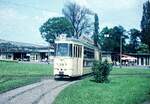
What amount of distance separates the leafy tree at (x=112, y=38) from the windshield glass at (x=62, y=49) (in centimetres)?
9623

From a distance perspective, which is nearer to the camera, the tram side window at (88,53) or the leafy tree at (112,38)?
the tram side window at (88,53)

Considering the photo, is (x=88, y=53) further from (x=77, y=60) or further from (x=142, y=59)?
(x=142, y=59)

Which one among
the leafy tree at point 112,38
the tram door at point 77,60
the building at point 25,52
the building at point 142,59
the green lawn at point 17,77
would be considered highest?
the leafy tree at point 112,38

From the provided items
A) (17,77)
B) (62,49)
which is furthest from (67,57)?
(17,77)

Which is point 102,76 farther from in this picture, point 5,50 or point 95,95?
point 5,50

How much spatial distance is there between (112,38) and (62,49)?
104837 mm

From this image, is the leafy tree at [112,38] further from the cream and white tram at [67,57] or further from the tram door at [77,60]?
the cream and white tram at [67,57]

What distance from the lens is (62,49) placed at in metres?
29.2

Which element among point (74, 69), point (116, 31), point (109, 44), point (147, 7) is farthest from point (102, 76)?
point (116, 31)

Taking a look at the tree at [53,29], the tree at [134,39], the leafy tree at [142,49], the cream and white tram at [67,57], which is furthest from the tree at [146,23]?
the tree at [134,39]

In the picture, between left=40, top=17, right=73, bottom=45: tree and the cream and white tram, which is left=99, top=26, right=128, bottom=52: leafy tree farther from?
the cream and white tram

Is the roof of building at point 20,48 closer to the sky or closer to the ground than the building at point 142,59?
closer to the sky

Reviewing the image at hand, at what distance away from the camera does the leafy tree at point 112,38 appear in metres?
127

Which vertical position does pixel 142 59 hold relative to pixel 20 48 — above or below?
below
